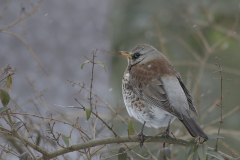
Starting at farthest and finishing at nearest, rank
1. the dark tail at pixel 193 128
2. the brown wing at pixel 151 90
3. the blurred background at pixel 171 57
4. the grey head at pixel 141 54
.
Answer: the blurred background at pixel 171 57 < the grey head at pixel 141 54 < the brown wing at pixel 151 90 < the dark tail at pixel 193 128

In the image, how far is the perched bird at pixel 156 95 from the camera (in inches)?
78.6

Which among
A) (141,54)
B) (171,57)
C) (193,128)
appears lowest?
(193,128)

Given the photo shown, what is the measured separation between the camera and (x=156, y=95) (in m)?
2.06

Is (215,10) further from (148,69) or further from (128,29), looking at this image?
(148,69)

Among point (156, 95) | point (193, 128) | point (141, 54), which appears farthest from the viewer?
point (141, 54)

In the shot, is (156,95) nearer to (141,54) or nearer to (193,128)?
(193,128)

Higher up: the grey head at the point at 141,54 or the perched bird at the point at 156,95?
the grey head at the point at 141,54

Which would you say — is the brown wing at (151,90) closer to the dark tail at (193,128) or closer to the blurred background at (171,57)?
the dark tail at (193,128)

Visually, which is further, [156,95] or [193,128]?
[156,95]

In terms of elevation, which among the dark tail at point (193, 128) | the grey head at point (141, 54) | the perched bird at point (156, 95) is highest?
the grey head at point (141, 54)

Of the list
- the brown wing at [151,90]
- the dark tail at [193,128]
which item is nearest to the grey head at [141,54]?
the brown wing at [151,90]

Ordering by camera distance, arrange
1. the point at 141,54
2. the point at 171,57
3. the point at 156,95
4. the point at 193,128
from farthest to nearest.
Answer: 1. the point at 171,57
2. the point at 141,54
3. the point at 156,95
4. the point at 193,128

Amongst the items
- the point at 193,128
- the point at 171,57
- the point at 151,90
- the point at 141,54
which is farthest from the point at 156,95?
the point at 171,57

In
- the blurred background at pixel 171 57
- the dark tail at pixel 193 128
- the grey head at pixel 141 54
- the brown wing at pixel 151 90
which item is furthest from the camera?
the blurred background at pixel 171 57
